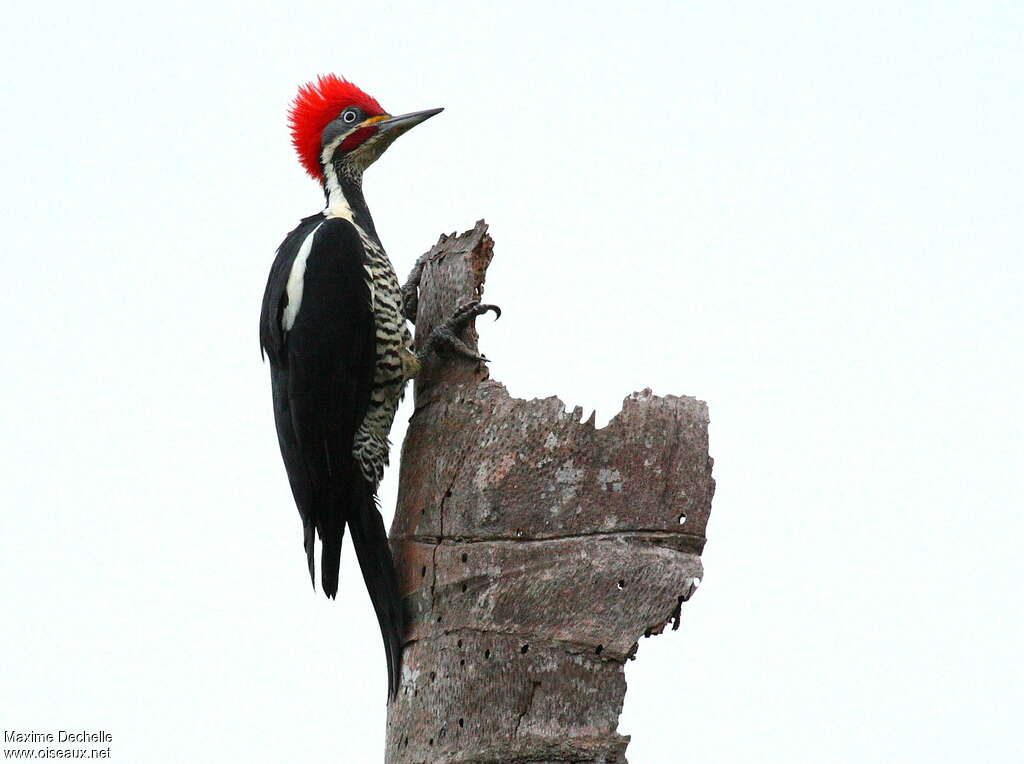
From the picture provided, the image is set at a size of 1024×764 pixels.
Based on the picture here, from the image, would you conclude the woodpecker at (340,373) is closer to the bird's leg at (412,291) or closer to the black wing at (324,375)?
the black wing at (324,375)

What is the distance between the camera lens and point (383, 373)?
464 cm

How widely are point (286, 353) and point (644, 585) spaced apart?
5.56ft

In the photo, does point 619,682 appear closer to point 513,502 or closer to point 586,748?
point 586,748

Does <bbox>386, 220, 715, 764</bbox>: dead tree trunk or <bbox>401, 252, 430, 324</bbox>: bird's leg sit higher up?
<bbox>401, 252, 430, 324</bbox>: bird's leg

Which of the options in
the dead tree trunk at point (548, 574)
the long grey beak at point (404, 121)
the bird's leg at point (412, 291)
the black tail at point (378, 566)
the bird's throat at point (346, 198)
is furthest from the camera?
the long grey beak at point (404, 121)

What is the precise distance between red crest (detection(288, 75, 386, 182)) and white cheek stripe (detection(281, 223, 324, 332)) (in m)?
0.79

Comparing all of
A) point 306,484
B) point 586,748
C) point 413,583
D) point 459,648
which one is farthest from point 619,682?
point 306,484

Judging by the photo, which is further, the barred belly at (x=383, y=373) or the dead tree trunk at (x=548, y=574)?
the barred belly at (x=383, y=373)

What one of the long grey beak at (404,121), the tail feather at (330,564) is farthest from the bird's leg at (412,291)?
the tail feather at (330,564)

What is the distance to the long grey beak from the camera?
5.36 metres

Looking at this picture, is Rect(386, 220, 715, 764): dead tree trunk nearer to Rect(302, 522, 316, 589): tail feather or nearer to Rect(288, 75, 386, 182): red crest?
Rect(302, 522, 316, 589): tail feather

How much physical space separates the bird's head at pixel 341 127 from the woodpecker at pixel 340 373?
443mm

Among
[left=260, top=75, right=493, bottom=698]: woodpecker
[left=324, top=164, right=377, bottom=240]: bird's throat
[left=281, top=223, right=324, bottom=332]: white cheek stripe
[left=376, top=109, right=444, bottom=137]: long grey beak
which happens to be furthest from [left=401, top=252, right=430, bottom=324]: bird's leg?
[left=376, top=109, right=444, bottom=137]: long grey beak

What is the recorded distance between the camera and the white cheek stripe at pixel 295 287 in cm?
464
